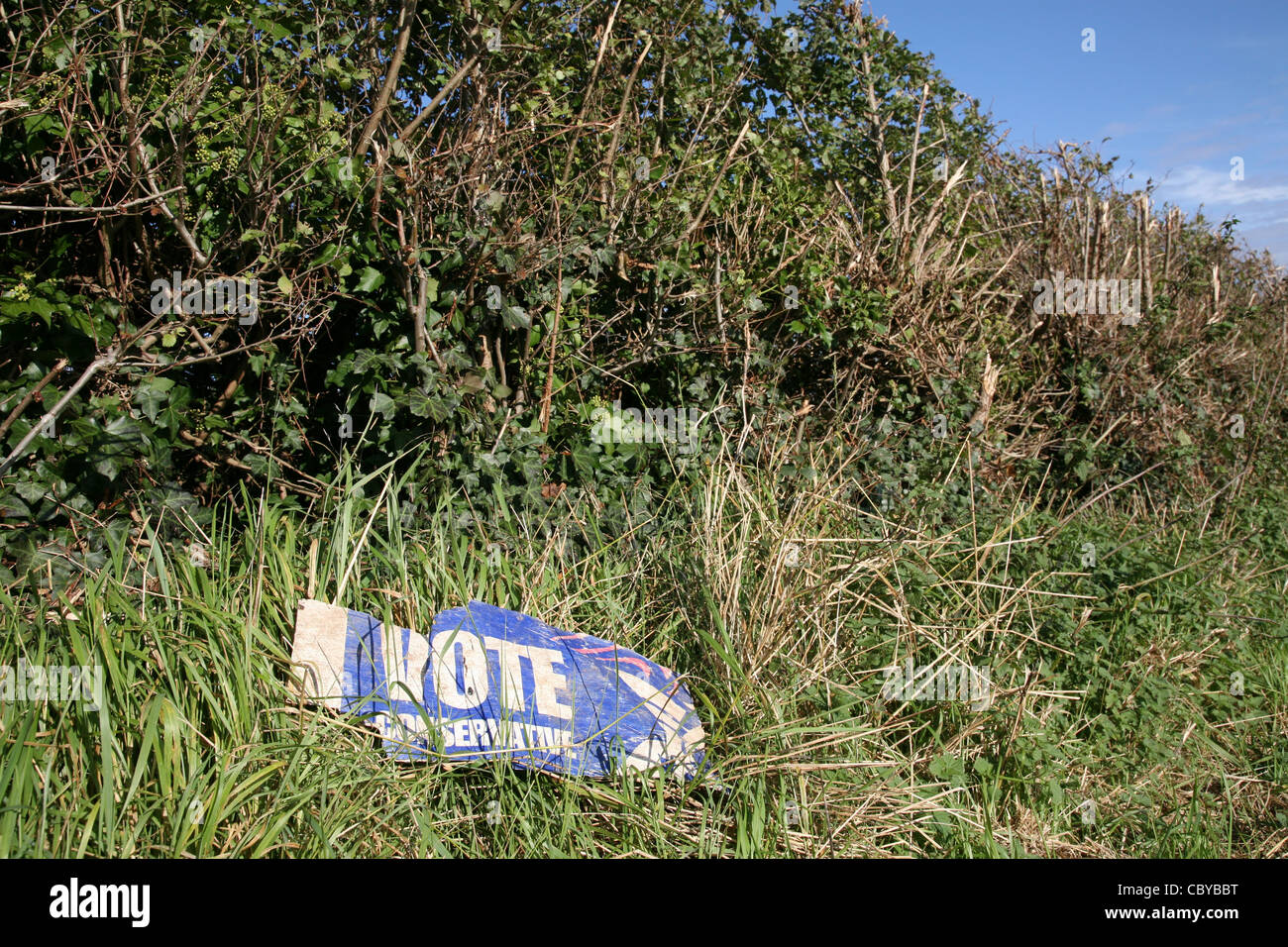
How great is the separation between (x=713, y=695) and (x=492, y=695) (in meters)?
0.77

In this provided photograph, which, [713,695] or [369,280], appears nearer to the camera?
[713,695]

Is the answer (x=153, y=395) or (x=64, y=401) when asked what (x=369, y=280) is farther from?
(x=64, y=401)

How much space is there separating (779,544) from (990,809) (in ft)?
3.70

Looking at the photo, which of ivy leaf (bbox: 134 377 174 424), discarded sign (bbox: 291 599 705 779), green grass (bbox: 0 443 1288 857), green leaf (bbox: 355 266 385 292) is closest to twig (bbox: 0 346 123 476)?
ivy leaf (bbox: 134 377 174 424)

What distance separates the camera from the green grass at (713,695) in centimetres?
232

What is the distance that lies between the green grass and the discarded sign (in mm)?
79

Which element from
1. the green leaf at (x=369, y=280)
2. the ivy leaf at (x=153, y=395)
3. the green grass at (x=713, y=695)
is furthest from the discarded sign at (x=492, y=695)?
the green leaf at (x=369, y=280)

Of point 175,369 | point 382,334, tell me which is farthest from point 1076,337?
point 175,369

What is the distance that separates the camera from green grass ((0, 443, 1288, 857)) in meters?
2.32

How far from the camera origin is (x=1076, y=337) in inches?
241

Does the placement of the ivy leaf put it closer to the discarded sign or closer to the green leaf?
the green leaf

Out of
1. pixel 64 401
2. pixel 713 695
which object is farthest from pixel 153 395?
pixel 713 695

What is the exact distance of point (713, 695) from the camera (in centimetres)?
299
